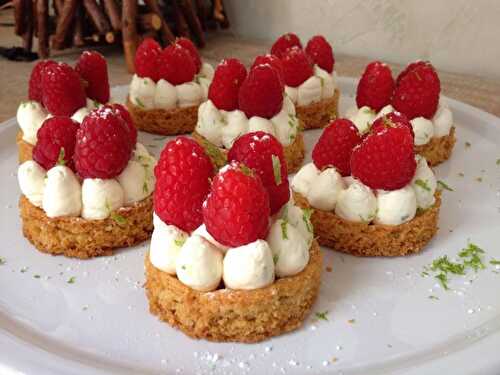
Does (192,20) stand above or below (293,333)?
below

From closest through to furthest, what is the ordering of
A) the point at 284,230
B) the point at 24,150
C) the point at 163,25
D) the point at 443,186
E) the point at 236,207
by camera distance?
1. the point at 236,207
2. the point at 284,230
3. the point at 443,186
4. the point at 24,150
5. the point at 163,25

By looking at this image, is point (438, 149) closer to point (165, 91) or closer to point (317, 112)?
point (317, 112)

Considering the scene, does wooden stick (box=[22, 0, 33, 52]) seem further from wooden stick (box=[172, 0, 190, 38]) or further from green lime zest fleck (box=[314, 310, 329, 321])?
green lime zest fleck (box=[314, 310, 329, 321])

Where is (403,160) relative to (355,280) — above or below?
above

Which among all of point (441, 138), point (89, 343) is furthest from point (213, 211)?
point (441, 138)

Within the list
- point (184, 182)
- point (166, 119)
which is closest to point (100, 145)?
point (184, 182)

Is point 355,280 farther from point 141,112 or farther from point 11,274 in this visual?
point 141,112
